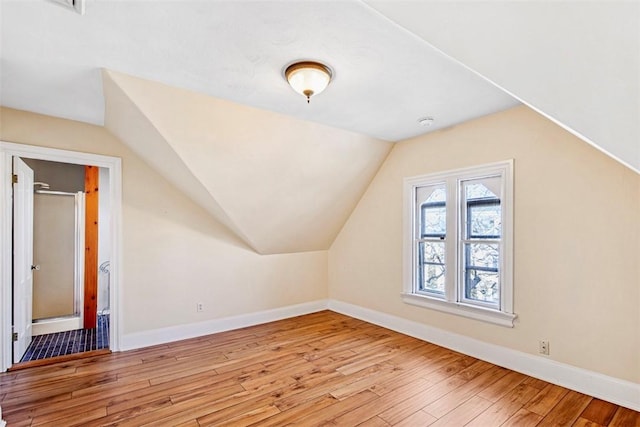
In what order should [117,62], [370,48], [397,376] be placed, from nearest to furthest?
[370,48]
[117,62]
[397,376]

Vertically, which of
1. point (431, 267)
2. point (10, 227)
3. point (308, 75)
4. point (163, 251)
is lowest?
point (431, 267)

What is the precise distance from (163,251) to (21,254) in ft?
4.10

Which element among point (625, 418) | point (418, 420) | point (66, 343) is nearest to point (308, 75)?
point (418, 420)

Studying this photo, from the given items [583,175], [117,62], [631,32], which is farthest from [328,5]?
[583,175]

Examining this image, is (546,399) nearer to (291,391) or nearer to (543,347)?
(543,347)

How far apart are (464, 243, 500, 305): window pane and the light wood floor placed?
0.66 metres

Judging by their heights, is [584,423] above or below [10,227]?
below

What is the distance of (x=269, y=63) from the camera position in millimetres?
2193

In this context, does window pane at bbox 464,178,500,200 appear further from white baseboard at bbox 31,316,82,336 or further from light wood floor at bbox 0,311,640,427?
white baseboard at bbox 31,316,82,336

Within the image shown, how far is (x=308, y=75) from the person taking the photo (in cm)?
219

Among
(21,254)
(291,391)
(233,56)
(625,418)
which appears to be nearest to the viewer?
(233,56)

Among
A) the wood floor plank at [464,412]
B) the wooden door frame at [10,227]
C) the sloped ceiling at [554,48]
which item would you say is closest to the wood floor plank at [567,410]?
the wood floor plank at [464,412]

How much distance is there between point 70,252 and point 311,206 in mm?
3437

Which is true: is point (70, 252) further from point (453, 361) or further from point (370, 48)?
point (453, 361)
